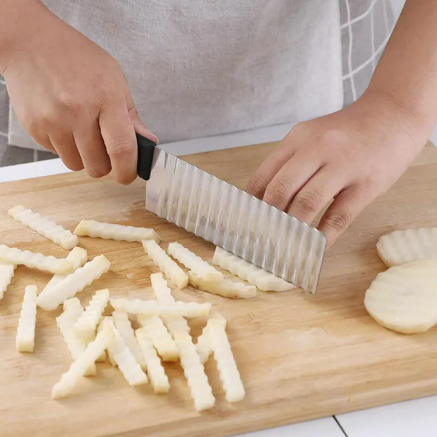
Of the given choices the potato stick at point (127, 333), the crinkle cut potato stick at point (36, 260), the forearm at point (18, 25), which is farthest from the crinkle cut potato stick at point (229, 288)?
the forearm at point (18, 25)

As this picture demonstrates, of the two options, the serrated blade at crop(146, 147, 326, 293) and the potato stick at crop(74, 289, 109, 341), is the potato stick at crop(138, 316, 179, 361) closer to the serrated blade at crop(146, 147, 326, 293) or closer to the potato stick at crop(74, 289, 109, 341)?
the potato stick at crop(74, 289, 109, 341)

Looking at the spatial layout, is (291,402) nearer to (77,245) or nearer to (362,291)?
(362,291)

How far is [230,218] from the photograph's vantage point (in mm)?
2107

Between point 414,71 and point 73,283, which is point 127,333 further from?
point 414,71

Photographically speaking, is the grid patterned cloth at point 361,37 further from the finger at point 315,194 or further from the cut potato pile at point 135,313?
the cut potato pile at point 135,313

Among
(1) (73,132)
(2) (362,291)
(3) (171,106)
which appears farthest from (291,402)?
(3) (171,106)

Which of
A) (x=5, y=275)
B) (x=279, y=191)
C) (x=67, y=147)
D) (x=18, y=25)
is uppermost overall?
(x=18, y=25)

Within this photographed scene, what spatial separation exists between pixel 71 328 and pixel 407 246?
938 mm

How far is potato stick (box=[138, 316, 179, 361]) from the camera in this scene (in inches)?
69.5

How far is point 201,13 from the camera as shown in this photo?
2.47 metres

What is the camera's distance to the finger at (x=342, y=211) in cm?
202

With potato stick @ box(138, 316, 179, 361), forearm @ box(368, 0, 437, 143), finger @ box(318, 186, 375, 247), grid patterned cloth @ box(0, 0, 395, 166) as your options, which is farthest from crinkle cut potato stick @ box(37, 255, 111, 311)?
grid patterned cloth @ box(0, 0, 395, 166)

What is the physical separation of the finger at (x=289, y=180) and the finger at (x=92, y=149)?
0.48 meters

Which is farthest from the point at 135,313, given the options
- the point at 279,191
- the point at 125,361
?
the point at 279,191
